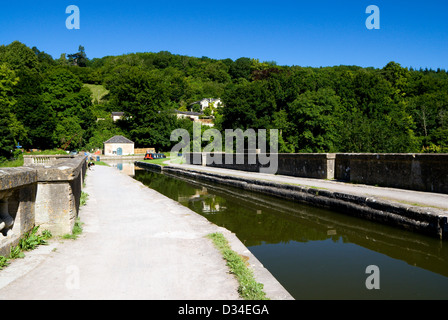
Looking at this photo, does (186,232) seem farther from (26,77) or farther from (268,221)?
(26,77)

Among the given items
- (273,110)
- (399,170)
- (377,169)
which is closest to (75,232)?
(399,170)

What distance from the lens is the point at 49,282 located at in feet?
12.1

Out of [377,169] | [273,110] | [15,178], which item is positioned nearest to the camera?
[15,178]

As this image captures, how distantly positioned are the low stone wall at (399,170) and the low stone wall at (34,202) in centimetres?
967

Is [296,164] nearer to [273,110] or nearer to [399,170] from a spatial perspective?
[399,170]

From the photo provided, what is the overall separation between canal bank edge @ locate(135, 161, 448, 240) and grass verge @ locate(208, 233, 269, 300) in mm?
4414

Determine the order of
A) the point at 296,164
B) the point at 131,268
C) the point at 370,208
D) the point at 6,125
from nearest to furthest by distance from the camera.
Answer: the point at 131,268, the point at 370,208, the point at 296,164, the point at 6,125

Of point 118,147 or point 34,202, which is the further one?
point 118,147

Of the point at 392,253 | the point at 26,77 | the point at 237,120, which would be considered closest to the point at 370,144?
the point at 392,253

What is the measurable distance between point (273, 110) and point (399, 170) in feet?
100

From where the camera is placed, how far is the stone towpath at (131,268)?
342 centimetres

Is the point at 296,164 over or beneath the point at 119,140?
beneath

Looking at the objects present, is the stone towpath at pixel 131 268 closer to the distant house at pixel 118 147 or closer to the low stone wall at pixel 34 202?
the low stone wall at pixel 34 202

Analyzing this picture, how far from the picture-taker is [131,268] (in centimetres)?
420
